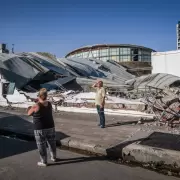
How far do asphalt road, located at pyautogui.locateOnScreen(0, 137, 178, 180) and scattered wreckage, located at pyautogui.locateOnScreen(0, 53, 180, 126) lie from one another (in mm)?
3706

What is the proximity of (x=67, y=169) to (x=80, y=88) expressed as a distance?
1243cm

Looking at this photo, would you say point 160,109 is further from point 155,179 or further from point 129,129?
point 155,179

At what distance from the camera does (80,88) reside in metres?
17.3

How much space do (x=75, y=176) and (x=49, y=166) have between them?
76 centimetres

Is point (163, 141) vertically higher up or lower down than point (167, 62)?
lower down

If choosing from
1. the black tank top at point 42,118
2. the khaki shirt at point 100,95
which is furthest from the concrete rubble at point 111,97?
the black tank top at point 42,118

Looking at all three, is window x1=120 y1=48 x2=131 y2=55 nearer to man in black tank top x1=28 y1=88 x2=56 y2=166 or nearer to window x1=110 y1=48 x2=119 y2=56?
window x1=110 y1=48 x2=119 y2=56

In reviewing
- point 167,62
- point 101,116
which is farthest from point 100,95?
point 167,62

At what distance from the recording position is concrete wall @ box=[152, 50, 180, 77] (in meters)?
17.7

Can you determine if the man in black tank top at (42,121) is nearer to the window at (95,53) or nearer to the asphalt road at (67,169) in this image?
the asphalt road at (67,169)

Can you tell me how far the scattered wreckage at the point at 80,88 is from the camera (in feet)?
31.6

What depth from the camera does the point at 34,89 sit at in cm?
1712

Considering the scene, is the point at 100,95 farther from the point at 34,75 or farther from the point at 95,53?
the point at 95,53

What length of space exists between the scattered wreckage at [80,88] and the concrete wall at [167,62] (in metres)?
2.60
